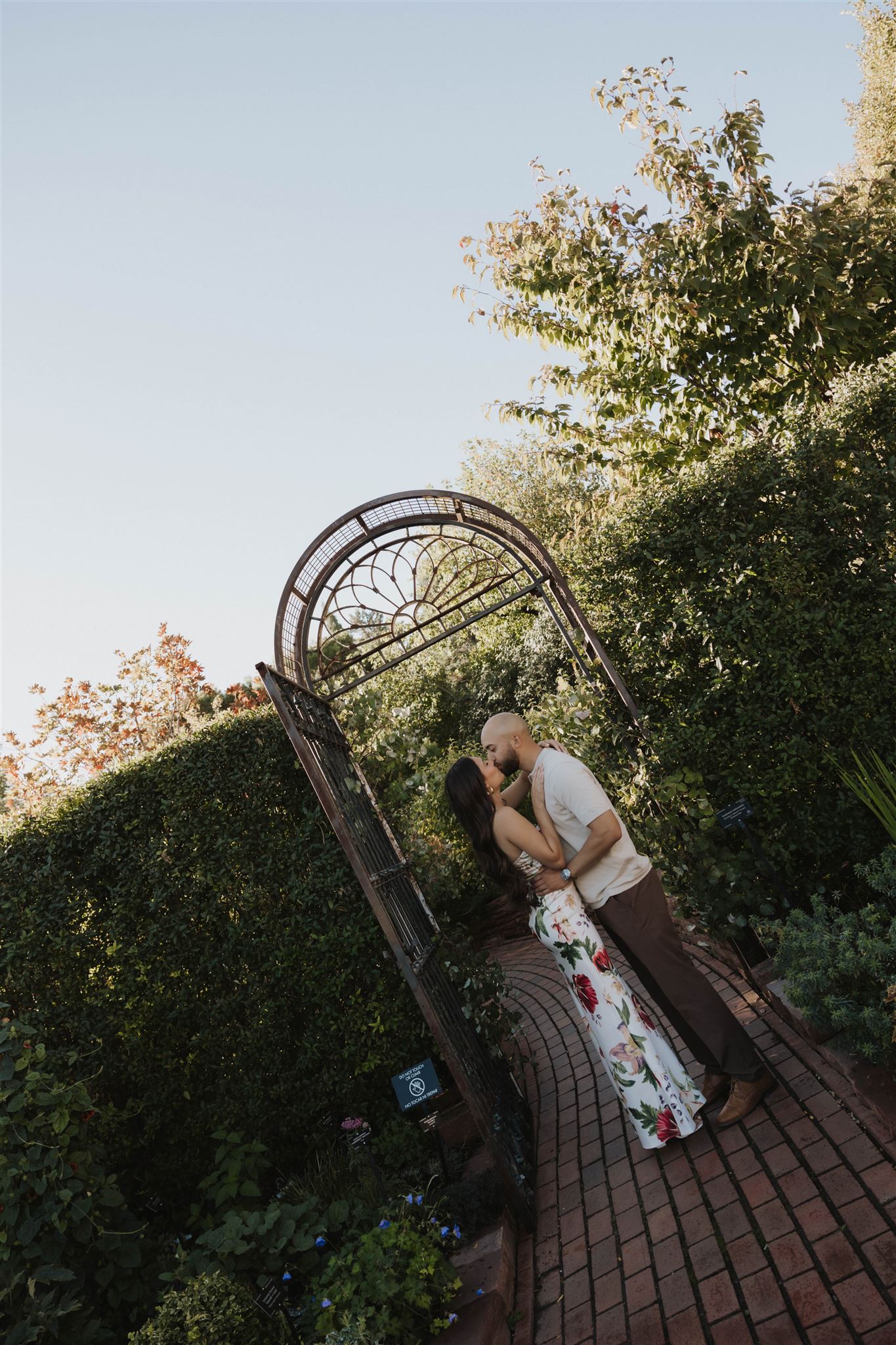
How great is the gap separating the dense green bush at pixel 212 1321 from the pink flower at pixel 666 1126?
148 cm

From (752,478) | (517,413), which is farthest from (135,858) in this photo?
(517,413)

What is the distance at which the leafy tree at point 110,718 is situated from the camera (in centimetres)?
1368

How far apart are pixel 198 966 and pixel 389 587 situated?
2273mm

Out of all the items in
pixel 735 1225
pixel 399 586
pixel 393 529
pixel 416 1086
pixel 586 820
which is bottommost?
pixel 735 1225

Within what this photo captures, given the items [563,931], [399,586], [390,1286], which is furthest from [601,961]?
[399,586]

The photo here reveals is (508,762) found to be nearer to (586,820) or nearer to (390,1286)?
(586,820)

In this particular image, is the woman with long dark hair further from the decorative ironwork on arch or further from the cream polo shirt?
the decorative ironwork on arch

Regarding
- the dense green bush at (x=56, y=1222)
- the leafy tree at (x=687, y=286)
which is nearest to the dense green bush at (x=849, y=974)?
the dense green bush at (x=56, y=1222)

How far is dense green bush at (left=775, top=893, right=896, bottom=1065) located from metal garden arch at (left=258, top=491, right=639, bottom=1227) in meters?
1.37

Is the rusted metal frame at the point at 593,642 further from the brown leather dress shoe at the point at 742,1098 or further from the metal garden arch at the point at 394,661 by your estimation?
the brown leather dress shoe at the point at 742,1098

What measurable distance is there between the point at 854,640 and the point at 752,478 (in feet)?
3.50

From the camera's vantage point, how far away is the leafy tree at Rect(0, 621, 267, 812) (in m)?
13.7

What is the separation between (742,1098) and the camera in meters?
3.07

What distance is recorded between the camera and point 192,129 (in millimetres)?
4688
